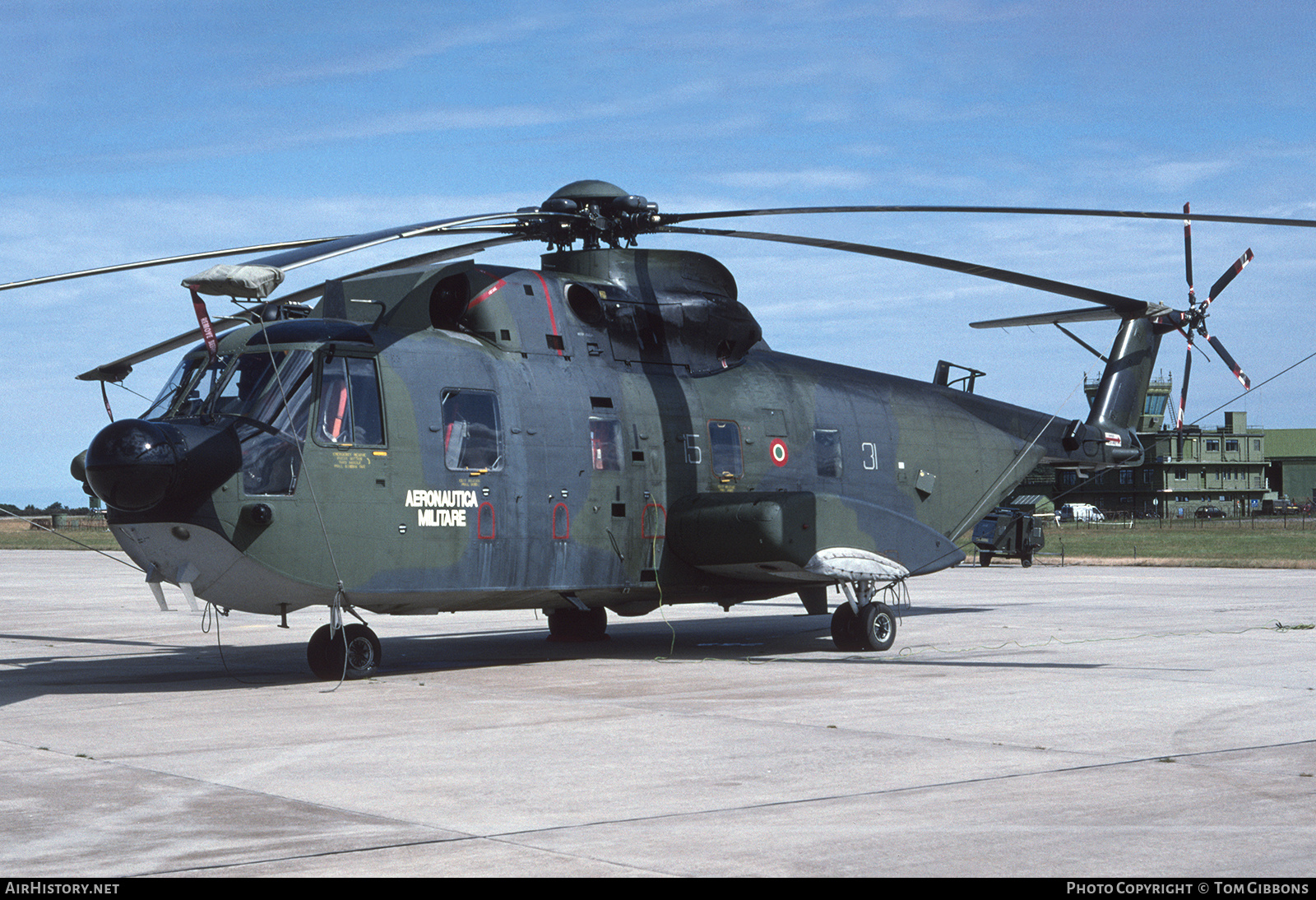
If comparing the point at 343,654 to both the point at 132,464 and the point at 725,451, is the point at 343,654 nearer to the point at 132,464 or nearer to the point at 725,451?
the point at 132,464

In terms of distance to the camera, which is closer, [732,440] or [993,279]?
[993,279]

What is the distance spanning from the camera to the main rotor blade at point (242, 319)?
1445 centimetres

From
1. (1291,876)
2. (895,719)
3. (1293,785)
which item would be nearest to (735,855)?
(1291,876)

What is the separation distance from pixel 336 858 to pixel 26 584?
33288 millimetres

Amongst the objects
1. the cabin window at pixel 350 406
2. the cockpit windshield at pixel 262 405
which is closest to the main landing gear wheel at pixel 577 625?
the cabin window at pixel 350 406

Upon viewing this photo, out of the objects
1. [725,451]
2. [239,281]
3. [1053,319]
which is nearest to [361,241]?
[239,281]

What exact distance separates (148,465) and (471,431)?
3559mm

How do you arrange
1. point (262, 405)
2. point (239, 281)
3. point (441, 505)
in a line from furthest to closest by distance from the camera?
point (441, 505)
point (262, 405)
point (239, 281)

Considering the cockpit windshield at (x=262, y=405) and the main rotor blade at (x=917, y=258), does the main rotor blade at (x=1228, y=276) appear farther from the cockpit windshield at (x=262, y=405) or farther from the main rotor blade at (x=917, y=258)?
the cockpit windshield at (x=262, y=405)

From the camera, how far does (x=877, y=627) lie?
1752 centimetres

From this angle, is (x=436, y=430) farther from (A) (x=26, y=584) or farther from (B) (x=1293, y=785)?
(A) (x=26, y=584)

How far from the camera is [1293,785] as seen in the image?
26.4ft

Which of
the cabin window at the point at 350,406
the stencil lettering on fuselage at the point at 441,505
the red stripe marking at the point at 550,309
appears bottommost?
the stencil lettering on fuselage at the point at 441,505

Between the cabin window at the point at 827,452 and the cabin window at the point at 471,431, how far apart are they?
16.8 ft
